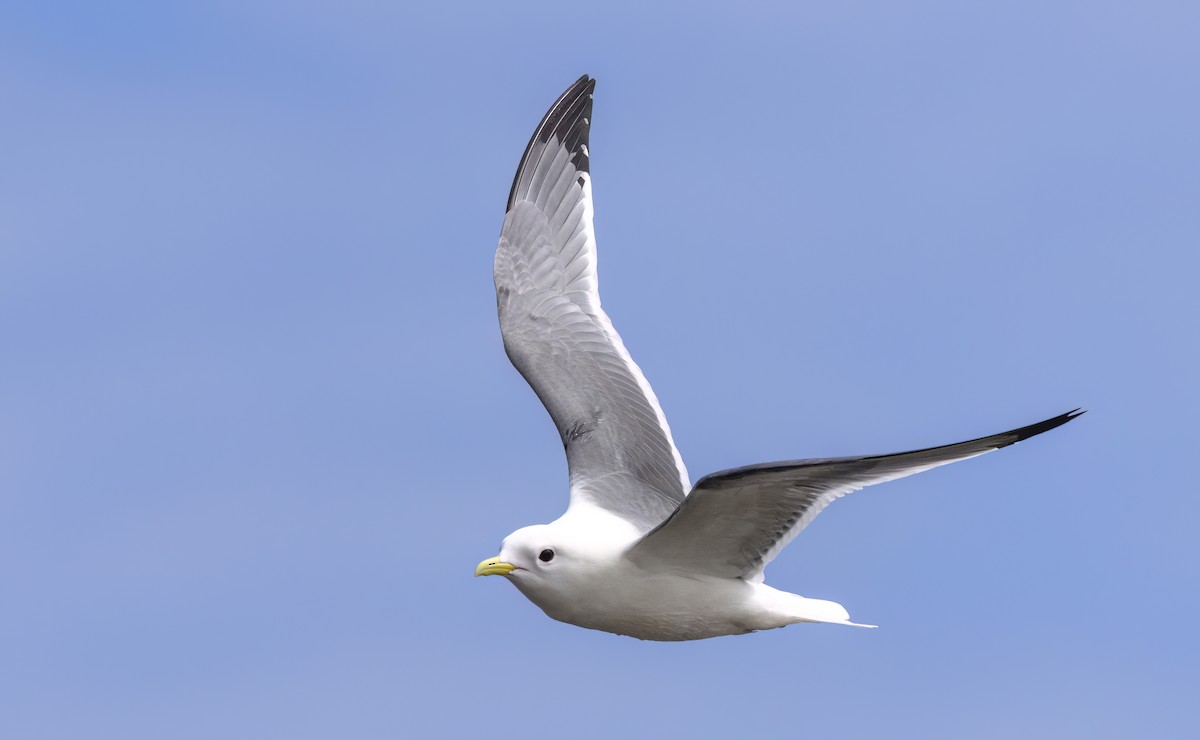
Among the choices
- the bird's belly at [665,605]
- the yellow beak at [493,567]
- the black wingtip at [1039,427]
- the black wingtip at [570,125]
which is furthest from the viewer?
the black wingtip at [570,125]

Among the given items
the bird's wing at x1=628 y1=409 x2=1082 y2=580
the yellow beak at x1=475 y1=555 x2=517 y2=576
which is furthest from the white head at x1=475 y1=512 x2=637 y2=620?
the bird's wing at x1=628 y1=409 x2=1082 y2=580

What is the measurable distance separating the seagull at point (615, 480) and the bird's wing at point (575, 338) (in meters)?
0.01

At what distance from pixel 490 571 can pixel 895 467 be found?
2654mm

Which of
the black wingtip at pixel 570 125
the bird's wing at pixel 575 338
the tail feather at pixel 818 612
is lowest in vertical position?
the tail feather at pixel 818 612

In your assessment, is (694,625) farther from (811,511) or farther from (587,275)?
(587,275)

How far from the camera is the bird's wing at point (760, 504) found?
9.31m

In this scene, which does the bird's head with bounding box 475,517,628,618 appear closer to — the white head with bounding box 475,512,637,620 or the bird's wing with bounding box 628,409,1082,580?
the white head with bounding box 475,512,637,620

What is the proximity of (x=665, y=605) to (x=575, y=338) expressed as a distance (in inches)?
124

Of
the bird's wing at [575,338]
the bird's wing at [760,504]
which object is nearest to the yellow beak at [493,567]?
the bird's wing at [760,504]

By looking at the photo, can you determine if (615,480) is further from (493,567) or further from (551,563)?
(493,567)

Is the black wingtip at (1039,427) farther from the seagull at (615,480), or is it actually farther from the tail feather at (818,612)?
the tail feather at (818,612)

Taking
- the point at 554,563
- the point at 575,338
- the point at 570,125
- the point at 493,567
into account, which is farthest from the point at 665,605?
the point at 570,125

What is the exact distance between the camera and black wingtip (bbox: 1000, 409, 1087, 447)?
891 centimetres

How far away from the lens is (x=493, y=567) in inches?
426
